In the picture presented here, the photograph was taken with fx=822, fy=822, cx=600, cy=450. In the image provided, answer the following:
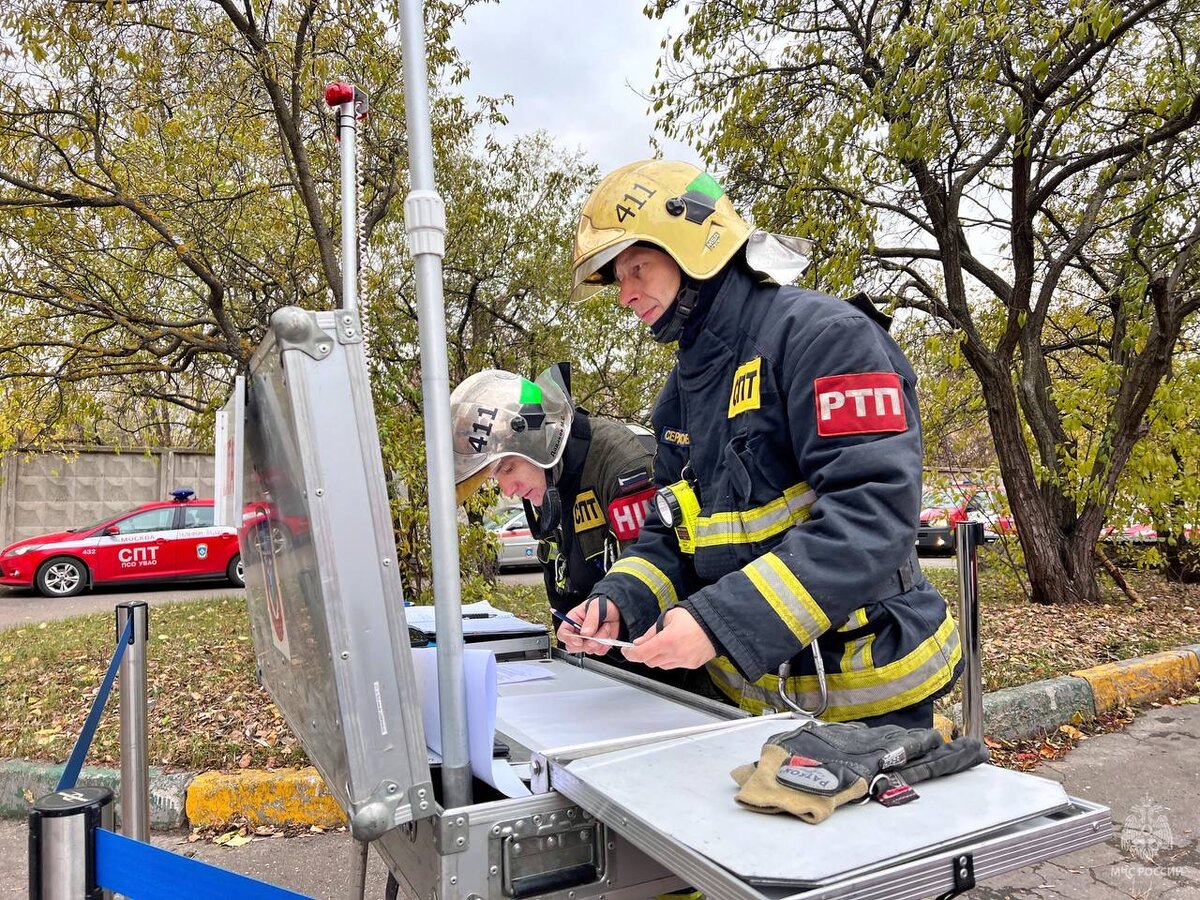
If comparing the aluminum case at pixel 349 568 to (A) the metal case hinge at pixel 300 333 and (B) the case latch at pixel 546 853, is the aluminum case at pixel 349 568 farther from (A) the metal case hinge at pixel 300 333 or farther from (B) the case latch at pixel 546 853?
(B) the case latch at pixel 546 853

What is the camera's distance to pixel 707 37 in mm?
7324

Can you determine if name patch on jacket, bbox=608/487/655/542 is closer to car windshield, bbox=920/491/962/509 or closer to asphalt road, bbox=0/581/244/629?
car windshield, bbox=920/491/962/509

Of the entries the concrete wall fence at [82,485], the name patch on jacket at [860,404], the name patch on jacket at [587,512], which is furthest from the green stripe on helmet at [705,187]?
the concrete wall fence at [82,485]

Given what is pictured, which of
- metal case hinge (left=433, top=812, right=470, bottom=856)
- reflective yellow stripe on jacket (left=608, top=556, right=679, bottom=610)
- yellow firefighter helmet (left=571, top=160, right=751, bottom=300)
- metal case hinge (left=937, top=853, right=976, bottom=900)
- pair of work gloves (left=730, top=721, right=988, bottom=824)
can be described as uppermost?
yellow firefighter helmet (left=571, top=160, right=751, bottom=300)

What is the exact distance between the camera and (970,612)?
314cm

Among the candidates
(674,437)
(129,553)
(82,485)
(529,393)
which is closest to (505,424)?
(529,393)

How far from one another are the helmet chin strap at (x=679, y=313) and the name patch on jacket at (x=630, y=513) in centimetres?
60

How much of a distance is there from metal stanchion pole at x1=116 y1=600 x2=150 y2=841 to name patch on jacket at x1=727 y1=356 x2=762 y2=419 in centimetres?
173

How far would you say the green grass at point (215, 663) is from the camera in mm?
4289

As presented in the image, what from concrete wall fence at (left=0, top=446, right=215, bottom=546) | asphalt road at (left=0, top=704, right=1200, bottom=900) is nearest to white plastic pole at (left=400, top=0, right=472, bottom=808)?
asphalt road at (left=0, top=704, right=1200, bottom=900)

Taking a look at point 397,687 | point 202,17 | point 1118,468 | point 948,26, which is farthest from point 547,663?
point 1118,468

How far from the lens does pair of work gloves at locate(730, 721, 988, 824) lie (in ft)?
3.13

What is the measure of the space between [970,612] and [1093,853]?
1162 mm

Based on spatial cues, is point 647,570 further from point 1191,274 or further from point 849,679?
point 1191,274
